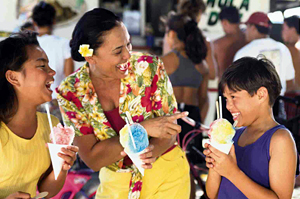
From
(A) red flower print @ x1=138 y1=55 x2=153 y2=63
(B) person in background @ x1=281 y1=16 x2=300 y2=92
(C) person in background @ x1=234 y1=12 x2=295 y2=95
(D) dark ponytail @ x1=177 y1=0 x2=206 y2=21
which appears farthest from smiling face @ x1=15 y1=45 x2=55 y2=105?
(B) person in background @ x1=281 y1=16 x2=300 y2=92

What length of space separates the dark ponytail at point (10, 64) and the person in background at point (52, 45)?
1.81 metres

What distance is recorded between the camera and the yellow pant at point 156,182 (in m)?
1.89

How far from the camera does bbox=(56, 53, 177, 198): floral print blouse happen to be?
1.91 metres

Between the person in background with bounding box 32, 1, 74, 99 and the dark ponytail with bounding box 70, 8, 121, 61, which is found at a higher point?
the dark ponytail with bounding box 70, 8, 121, 61

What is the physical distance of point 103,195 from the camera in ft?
6.38

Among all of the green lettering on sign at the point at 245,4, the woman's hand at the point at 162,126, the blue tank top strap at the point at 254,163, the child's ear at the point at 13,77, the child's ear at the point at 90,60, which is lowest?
the blue tank top strap at the point at 254,163

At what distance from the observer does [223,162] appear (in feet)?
5.04

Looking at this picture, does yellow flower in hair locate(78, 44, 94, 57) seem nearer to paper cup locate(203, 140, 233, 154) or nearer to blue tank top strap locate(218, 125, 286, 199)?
paper cup locate(203, 140, 233, 154)

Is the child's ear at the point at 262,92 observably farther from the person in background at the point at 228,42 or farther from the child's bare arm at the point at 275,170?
the person in background at the point at 228,42

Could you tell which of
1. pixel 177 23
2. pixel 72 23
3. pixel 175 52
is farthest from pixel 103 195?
pixel 72 23

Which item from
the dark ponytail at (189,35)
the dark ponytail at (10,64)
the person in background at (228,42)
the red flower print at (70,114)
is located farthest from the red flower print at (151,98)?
the person in background at (228,42)

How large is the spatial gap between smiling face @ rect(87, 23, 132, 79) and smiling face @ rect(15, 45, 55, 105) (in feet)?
0.90

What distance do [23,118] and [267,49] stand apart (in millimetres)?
3288

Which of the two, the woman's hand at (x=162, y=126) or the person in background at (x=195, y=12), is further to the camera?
the person in background at (x=195, y=12)
